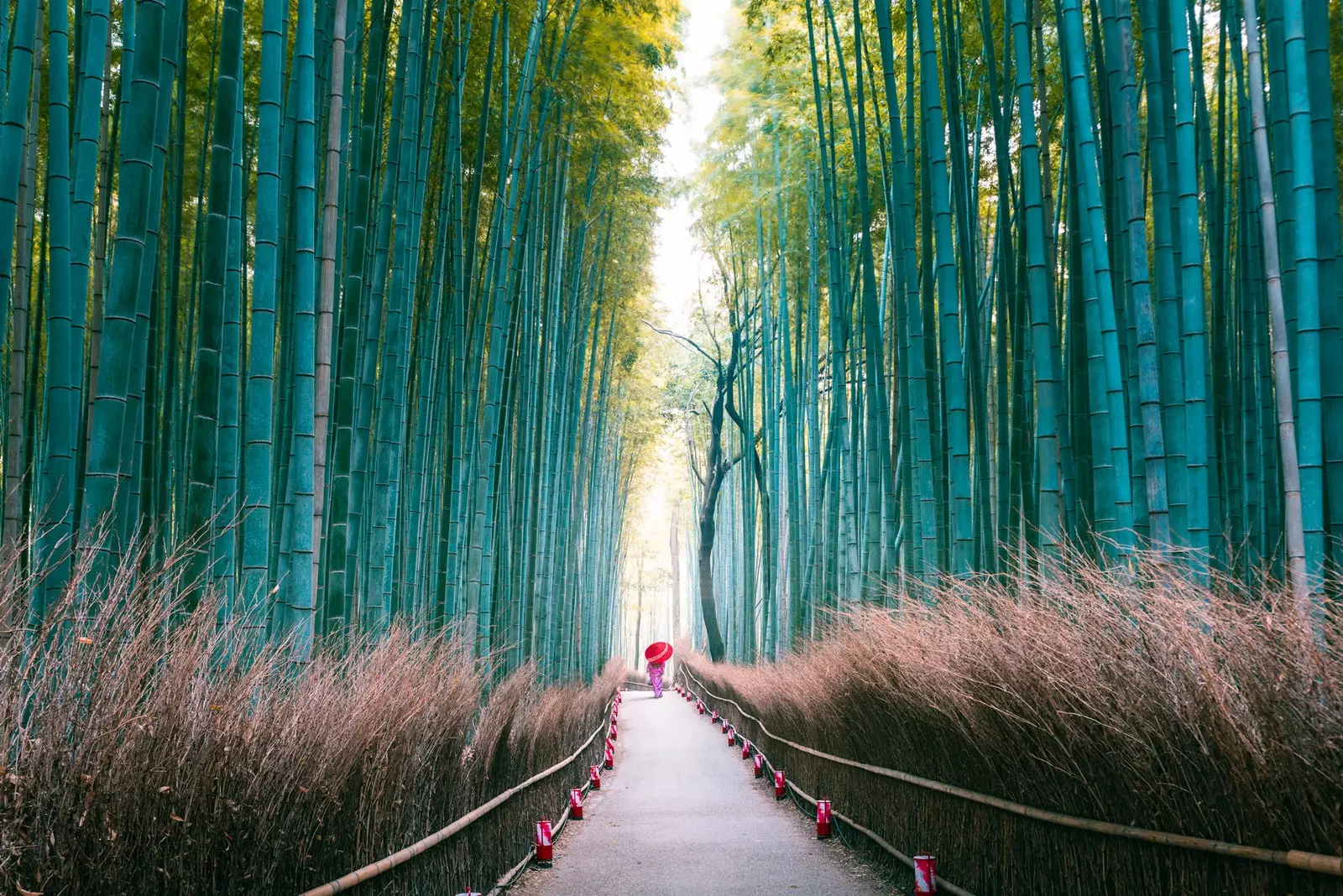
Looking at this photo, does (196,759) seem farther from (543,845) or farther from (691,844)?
(691,844)

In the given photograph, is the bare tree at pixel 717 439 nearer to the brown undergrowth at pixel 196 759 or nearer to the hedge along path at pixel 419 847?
the hedge along path at pixel 419 847

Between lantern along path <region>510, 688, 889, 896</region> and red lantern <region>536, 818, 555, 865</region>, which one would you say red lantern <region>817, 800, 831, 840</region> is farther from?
red lantern <region>536, 818, 555, 865</region>

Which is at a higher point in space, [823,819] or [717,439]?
[717,439]

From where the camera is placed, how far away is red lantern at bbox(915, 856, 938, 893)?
320cm

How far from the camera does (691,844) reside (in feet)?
15.0

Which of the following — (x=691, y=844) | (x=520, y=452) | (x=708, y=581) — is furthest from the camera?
(x=708, y=581)

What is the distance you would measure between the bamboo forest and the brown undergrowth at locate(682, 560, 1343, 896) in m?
0.01

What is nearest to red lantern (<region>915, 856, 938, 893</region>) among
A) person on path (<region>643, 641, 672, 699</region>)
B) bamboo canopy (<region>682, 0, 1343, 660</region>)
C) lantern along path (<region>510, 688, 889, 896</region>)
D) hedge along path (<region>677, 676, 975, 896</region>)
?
hedge along path (<region>677, 676, 975, 896</region>)

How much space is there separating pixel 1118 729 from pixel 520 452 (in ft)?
16.4

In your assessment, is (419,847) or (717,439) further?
(717,439)

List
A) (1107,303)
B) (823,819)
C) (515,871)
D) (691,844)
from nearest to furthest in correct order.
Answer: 1. (1107,303)
2. (515,871)
3. (691,844)
4. (823,819)

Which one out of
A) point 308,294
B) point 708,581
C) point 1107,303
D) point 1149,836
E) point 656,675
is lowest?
point 656,675

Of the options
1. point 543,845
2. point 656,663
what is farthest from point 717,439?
point 543,845

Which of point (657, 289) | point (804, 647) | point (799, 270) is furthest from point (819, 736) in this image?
point (657, 289)
